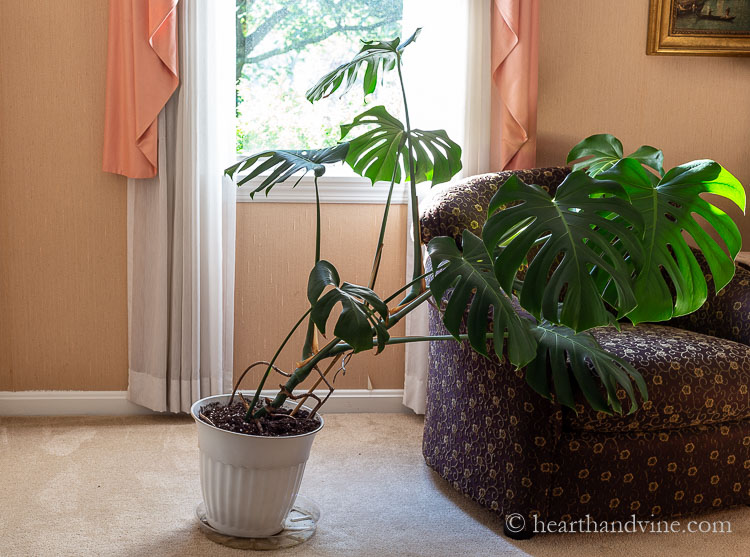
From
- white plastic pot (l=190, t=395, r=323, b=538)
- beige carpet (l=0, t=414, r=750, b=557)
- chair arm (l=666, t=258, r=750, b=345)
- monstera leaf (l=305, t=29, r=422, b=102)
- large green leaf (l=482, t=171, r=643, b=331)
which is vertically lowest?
beige carpet (l=0, t=414, r=750, b=557)

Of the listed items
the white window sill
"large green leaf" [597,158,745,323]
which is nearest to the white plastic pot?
"large green leaf" [597,158,745,323]

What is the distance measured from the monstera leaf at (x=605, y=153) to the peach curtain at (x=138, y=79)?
134cm

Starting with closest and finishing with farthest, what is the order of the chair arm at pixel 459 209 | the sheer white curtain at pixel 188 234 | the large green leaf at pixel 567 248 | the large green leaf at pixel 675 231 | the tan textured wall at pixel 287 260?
the large green leaf at pixel 567 248, the large green leaf at pixel 675 231, the chair arm at pixel 459 209, the sheer white curtain at pixel 188 234, the tan textured wall at pixel 287 260

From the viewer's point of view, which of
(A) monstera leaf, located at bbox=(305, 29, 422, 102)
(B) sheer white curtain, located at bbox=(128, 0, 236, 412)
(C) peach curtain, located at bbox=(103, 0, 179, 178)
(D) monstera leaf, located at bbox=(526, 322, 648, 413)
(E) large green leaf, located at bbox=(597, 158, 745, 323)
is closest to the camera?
(E) large green leaf, located at bbox=(597, 158, 745, 323)

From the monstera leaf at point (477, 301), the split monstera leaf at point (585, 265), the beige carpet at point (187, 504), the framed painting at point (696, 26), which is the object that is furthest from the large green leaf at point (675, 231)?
the framed painting at point (696, 26)

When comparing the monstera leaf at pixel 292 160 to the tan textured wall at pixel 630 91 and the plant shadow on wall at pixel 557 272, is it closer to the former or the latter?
the plant shadow on wall at pixel 557 272

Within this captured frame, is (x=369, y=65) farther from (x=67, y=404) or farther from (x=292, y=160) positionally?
(x=67, y=404)

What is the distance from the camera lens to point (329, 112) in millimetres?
2912

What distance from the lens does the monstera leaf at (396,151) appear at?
6.52ft

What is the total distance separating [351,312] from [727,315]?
4.48ft

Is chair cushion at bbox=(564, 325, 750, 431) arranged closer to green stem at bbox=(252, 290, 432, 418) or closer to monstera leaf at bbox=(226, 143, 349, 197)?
green stem at bbox=(252, 290, 432, 418)

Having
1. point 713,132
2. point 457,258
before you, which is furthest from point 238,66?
point 713,132

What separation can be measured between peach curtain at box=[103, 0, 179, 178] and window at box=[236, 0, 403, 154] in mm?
369

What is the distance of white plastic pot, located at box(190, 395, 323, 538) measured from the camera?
5.77 feet
